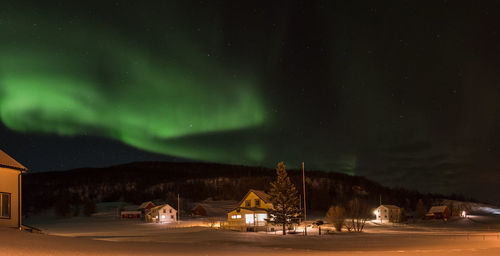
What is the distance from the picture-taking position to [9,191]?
2575 centimetres

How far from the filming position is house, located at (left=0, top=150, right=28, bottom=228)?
82.8 feet

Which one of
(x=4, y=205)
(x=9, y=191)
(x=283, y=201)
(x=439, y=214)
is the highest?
(x=9, y=191)

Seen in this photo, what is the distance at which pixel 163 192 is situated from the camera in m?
190

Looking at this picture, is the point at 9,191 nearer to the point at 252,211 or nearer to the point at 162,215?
the point at 252,211

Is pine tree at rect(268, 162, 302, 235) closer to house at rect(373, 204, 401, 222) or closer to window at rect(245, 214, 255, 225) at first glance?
window at rect(245, 214, 255, 225)

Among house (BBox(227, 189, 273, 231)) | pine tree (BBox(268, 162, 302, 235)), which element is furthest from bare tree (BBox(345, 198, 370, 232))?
house (BBox(227, 189, 273, 231))

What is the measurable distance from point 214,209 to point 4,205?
104486mm

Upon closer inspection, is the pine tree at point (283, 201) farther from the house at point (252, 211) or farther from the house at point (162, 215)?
the house at point (162, 215)

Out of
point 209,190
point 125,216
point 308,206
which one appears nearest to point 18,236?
point 125,216

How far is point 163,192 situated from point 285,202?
145 metres

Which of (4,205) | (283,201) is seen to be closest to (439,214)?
(283,201)

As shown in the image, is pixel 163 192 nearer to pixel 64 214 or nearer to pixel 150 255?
pixel 64 214

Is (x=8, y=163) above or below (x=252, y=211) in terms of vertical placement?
above

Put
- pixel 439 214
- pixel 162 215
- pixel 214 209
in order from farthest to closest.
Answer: pixel 214 209 < pixel 439 214 < pixel 162 215
